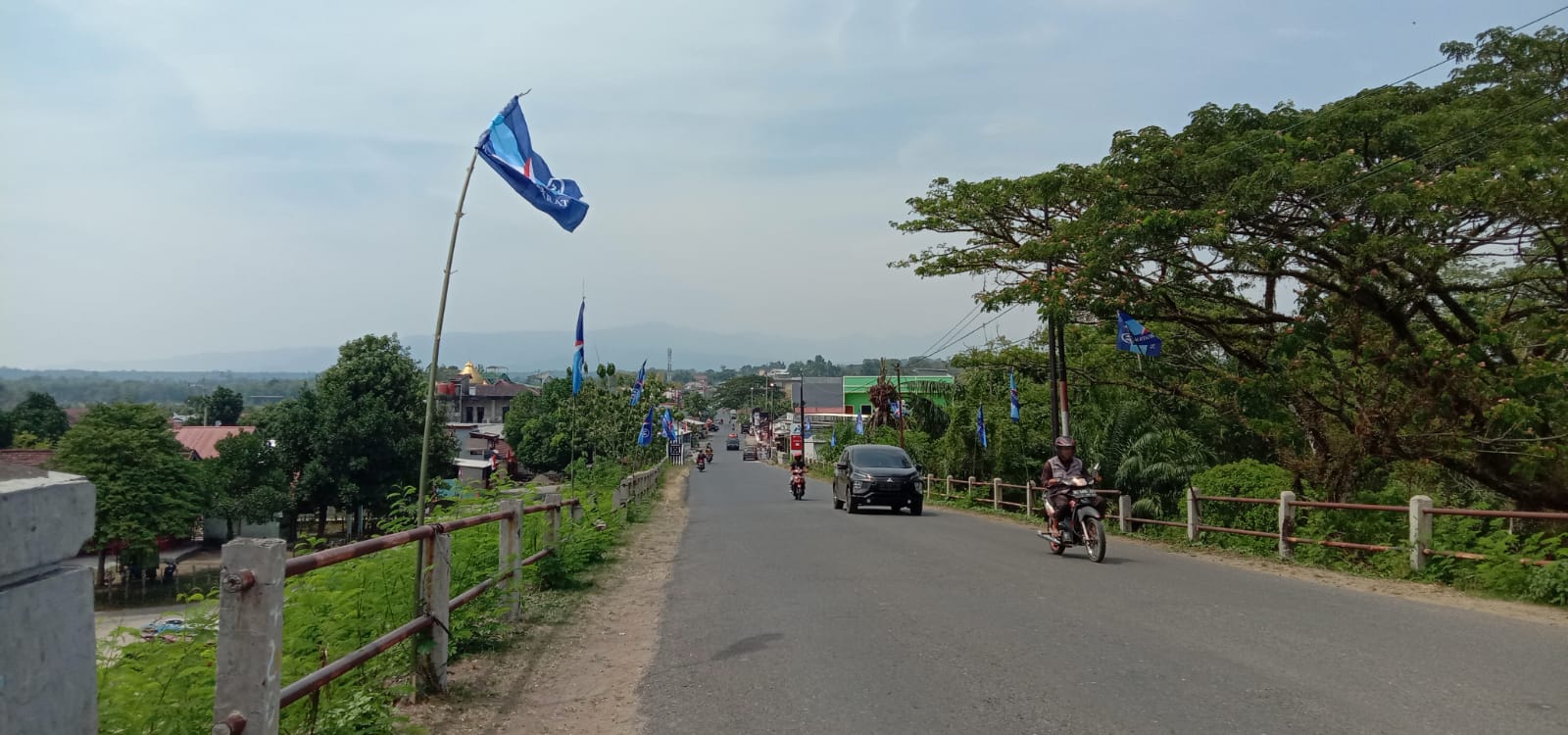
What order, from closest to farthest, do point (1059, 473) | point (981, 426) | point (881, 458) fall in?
point (1059, 473) < point (881, 458) < point (981, 426)

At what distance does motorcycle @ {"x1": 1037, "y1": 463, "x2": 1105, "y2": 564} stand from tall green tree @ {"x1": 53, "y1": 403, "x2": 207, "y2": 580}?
37985 mm

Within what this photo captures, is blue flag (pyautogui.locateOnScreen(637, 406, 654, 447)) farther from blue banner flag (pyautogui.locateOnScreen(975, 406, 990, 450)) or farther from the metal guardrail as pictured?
the metal guardrail

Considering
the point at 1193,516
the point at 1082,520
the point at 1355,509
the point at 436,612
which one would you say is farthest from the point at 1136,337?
the point at 436,612

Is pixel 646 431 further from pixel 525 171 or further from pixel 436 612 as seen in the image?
pixel 436 612

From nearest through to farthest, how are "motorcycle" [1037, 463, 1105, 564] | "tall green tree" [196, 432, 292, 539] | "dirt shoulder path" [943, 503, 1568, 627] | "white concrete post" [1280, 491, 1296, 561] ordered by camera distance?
"dirt shoulder path" [943, 503, 1568, 627] < "motorcycle" [1037, 463, 1105, 564] < "white concrete post" [1280, 491, 1296, 561] < "tall green tree" [196, 432, 292, 539]

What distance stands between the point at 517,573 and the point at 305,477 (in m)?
44.4

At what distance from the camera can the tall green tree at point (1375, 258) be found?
13.3 meters

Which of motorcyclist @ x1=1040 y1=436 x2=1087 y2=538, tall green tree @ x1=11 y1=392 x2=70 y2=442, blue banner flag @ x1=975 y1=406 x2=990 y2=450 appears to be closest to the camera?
motorcyclist @ x1=1040 y1=436 x2=1087 y2=538

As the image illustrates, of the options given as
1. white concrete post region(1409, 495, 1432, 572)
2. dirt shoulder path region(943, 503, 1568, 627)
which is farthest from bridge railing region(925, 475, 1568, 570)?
dirt shoulder path region(943, 503, 1568, 627)

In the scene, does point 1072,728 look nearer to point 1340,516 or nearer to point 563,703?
point 563,703

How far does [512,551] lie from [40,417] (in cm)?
6646

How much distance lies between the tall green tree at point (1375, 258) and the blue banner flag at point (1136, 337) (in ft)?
1.30

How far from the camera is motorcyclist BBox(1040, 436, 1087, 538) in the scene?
13.4 m

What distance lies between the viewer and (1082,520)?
43.3 ft
